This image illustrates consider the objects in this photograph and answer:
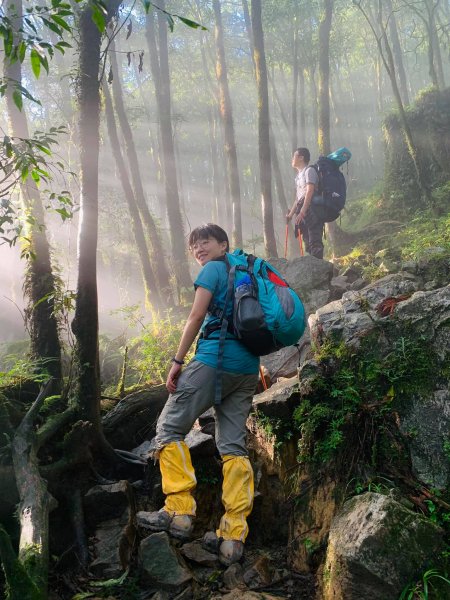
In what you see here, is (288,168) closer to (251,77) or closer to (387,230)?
(251,77)

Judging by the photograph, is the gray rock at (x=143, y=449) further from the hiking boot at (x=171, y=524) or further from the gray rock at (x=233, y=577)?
the gray rock at (x=233, y=577)

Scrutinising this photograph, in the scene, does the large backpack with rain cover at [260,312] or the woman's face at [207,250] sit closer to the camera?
the large backpack with rain cover at [260,312]

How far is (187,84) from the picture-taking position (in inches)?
1356

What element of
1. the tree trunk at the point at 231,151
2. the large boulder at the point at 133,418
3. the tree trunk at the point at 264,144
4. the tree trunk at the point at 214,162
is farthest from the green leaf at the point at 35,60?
the tree trunk at the point at 214,162

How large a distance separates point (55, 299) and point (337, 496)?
3464 millimetres

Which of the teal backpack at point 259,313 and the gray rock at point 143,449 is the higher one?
the teal backpack at point 259,313

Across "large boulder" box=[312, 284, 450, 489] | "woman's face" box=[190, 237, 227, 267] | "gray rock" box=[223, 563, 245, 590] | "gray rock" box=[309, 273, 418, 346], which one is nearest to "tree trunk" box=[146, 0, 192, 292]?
"gray rock" box=[309, 273, 418, 346]

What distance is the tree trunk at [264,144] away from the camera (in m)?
11.8

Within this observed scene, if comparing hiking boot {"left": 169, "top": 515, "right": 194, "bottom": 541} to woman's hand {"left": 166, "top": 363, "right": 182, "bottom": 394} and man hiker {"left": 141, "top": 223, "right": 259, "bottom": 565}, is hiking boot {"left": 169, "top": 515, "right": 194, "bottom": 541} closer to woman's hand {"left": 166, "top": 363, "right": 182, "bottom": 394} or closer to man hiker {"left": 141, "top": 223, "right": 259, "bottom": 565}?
man hiker {"left": 141, "top": 223, "right": 259, "bottom": 565}

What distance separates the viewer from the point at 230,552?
3225mm

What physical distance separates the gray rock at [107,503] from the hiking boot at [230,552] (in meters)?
0.90

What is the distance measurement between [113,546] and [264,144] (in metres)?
10.4

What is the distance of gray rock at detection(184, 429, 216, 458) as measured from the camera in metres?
4.14

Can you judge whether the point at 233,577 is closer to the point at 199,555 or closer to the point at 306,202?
the point at 199,555
